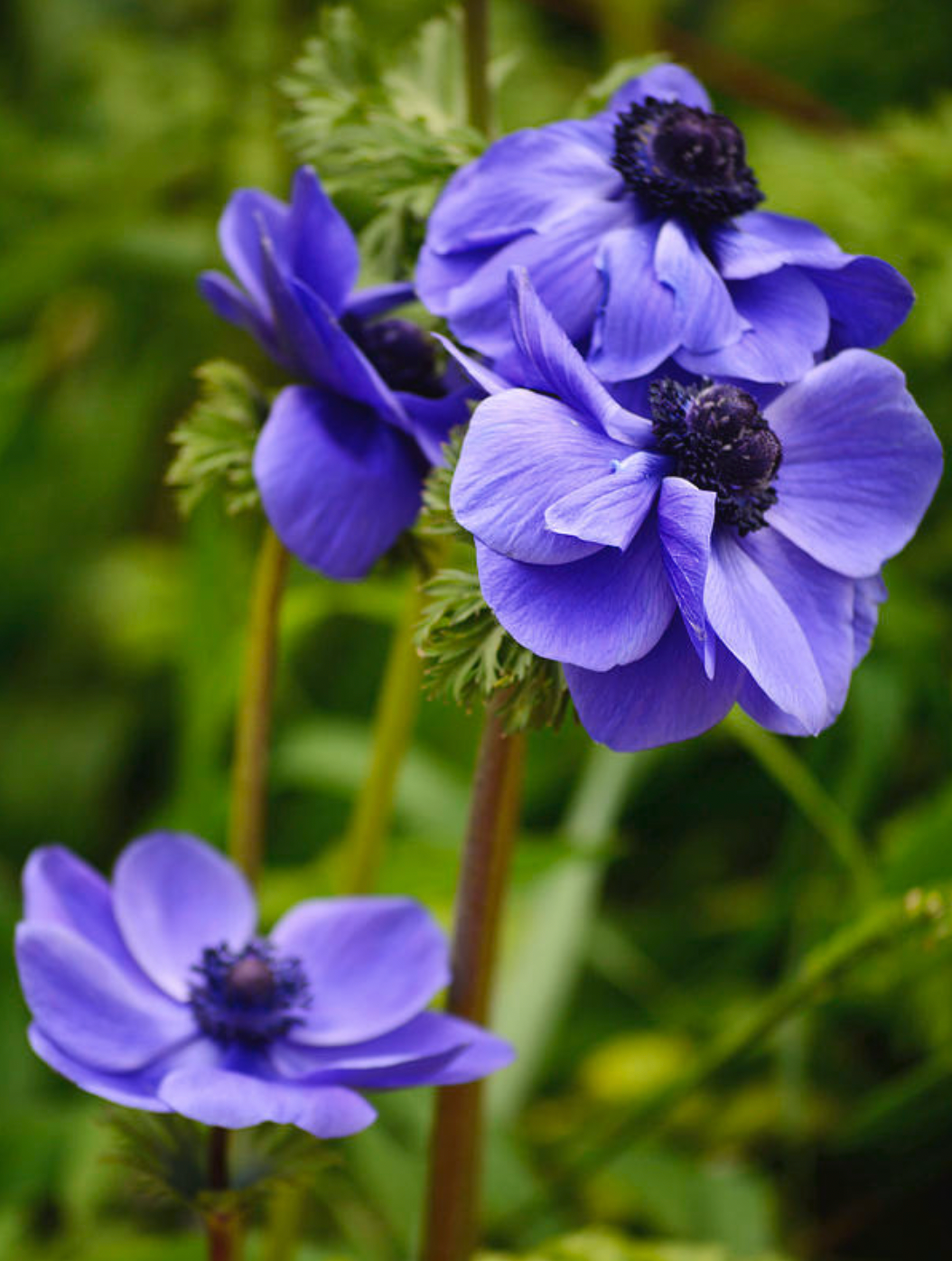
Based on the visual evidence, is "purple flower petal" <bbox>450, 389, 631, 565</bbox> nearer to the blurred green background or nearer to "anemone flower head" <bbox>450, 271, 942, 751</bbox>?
"anemone flower head" <bbox>450, 271, 942, 751</bbox>

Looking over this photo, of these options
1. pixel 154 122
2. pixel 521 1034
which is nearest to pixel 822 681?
pixel 521 1034

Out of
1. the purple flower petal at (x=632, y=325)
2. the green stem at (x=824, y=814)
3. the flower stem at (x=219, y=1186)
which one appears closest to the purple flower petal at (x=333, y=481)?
the purple flower petal at (x=632, y=325)

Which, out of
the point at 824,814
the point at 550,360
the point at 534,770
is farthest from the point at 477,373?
the point at 534,770

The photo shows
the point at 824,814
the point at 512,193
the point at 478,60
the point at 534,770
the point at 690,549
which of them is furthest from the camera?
the point at 534,770

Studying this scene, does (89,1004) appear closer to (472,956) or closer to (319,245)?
(472,956)

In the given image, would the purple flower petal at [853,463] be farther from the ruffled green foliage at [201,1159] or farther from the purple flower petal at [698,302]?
the ruffled green foliage at [201,1159]
